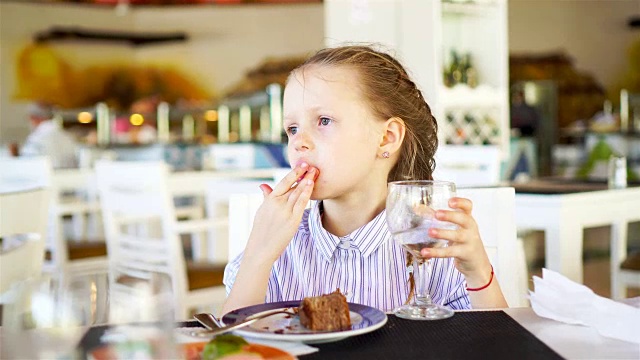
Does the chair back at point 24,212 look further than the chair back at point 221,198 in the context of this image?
No

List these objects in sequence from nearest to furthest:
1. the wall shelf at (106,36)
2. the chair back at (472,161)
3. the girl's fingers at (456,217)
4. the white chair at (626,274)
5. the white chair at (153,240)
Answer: the girl's fingers at (456,217), the white chair at (626,274), the white chair at (153,240), the chair back at (472,161), the wall shelf at (106,36)

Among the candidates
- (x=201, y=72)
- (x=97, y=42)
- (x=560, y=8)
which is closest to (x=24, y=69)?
(x=97, y=42)

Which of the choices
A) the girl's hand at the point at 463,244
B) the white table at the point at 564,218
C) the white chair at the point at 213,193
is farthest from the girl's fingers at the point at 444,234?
the white chair at the point at 213,193

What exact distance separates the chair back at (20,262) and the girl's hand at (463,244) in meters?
0.89

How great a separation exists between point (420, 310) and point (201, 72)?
13475mm

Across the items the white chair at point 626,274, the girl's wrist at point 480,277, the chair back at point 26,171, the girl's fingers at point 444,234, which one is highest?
the girl's fingers at point 444,234

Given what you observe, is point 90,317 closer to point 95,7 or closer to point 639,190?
point 639,190

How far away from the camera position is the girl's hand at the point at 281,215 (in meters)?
1.29

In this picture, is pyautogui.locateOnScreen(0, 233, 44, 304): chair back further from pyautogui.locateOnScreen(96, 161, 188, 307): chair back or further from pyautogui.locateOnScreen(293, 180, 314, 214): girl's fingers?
pyautogui.locateOnScreen(96, 161, 188, 307): chair back

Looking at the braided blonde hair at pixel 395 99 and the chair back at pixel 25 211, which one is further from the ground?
the braided blonde hair at pixel 395 99

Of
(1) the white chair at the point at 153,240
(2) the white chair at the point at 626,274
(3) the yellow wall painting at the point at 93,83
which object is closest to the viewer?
(2) the white chair at the point at 626,274

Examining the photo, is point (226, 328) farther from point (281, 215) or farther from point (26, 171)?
point (26, 171)

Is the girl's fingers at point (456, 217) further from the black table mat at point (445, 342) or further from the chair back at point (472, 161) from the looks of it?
the chair back at point (472, 161)

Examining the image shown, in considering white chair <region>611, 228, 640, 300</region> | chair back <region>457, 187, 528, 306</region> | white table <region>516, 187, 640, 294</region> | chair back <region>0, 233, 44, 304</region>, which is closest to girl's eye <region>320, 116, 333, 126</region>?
chair back <region>457, 187, 528, 306</region>
